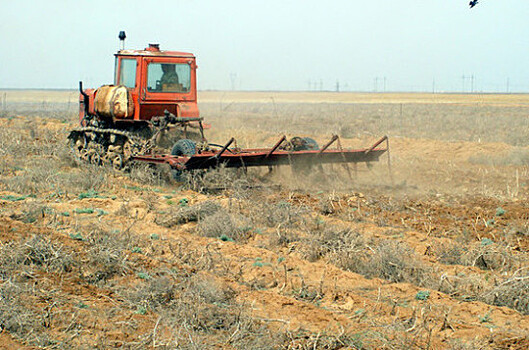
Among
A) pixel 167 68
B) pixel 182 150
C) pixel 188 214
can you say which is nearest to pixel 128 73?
pixel 167 68

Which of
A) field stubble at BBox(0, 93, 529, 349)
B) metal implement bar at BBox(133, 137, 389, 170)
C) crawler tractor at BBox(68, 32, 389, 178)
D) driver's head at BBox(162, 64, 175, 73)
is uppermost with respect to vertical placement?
driver's head at BBox(162, 64, 175, 73)

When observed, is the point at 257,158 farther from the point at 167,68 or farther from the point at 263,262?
the point at 263,262

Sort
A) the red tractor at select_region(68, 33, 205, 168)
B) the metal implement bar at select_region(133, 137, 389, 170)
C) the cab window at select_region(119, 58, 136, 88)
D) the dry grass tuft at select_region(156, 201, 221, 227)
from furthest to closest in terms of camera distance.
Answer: the cab window at select_region(119, 58, 136, 88) → the red tractor at select_region(68, 33, 205, 168) → the metal implement bar at select_region(133, 137, 389, 170) → the dry grass tuft at select_region(156, 201, 221, 227)

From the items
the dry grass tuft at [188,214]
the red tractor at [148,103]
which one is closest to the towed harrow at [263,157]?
the red tractor at [148,103]

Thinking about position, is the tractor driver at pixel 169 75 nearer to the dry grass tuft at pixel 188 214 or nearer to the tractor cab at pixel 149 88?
the tractor cab at pixel 149 88

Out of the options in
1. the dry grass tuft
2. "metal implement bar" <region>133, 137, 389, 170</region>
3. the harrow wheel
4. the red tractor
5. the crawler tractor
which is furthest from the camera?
the red tractor

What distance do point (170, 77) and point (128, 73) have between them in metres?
0.92

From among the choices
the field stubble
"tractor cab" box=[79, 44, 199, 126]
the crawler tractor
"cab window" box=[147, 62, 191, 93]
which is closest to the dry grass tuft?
the field stubble

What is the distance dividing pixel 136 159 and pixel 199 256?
222 inches

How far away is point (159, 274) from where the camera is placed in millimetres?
6207

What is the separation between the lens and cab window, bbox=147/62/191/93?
42.8ft

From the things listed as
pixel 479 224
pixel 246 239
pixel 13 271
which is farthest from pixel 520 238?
pixel 13 271

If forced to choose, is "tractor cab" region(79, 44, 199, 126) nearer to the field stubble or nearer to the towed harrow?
the towed harrow

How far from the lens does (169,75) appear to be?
43.3 feet
